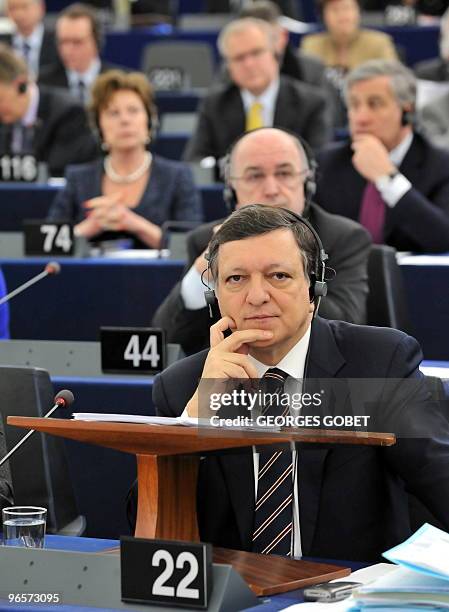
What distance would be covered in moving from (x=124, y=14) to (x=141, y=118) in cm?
558

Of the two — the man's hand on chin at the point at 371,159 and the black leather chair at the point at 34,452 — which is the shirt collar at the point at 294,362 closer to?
the black leather chair at the point at 34,452

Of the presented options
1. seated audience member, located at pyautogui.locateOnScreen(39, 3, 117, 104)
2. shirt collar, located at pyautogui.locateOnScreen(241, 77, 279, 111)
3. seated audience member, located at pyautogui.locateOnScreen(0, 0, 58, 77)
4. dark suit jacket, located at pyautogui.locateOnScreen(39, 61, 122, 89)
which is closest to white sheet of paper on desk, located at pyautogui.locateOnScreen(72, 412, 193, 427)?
shirt collar, located at pyautogui.locateOnScreen(241, 77, 279, 111)

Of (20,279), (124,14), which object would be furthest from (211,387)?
(124,14)

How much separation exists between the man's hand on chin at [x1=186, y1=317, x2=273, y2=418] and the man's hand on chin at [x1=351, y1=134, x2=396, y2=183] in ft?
7.95

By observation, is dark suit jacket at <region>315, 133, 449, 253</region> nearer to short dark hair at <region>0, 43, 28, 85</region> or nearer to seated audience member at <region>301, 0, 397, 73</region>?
short dark hair at <region>0, 43, 28, 85</region>

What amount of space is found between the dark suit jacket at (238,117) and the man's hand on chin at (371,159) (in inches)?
59.2

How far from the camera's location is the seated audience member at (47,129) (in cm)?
662

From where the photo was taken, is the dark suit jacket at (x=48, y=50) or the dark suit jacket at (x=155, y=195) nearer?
the dark suit jacket at (x=155, y=195)

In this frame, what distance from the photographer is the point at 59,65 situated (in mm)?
8055

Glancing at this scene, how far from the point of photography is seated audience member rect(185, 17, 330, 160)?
6.06 metres

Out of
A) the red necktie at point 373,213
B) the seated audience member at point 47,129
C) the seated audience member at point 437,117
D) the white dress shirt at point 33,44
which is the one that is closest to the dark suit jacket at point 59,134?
the seated audience member at point 47,129

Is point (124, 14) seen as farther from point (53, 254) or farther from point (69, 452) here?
point (69, 452)

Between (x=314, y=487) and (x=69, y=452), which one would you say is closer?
(x=314, y=487)

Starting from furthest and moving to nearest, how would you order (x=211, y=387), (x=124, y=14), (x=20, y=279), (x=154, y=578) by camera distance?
1. (x=124, y=14)
2. (x=20, y=279)
3. (x=211, y=387)
4. (x=154, y=578)
